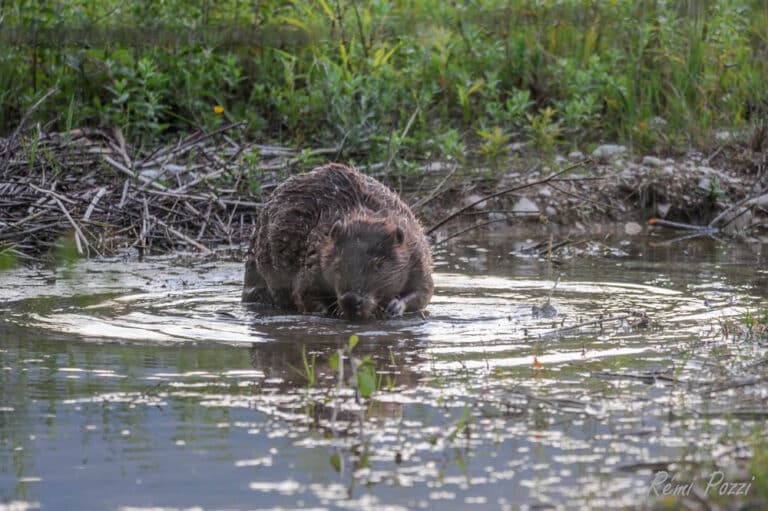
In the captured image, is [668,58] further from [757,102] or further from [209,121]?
[209,121]

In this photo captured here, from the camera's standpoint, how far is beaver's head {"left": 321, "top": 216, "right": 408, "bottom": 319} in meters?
6.75

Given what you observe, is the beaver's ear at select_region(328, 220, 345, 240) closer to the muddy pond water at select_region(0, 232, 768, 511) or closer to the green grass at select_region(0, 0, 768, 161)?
the muddy pond water at select_region(0, 232, 768, 511)

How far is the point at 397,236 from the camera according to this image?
696 cm

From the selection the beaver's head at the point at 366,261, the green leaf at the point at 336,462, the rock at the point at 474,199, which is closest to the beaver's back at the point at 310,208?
the beaver's head at the point at 366,261

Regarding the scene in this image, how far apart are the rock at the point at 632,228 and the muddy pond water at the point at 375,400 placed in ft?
8.92

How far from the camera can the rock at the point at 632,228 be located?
10320 millimetres

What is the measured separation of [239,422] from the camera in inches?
167

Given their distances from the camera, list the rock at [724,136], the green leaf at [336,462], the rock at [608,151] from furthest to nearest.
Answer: the rock at [724,136]
the rock at [608,151]
the green leaf at [336,462]

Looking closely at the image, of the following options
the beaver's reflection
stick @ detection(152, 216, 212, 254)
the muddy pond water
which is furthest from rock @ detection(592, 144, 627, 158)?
the beaver's reflection

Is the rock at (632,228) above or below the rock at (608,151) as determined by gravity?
below

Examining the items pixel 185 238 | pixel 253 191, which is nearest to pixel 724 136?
pixel 253 191

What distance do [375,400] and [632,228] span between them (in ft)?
20.9

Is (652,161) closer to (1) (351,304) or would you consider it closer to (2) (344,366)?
(1) (351,304)

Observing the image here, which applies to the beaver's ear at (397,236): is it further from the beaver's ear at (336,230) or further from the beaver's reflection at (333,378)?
the beaver's reflection at (333,378)
